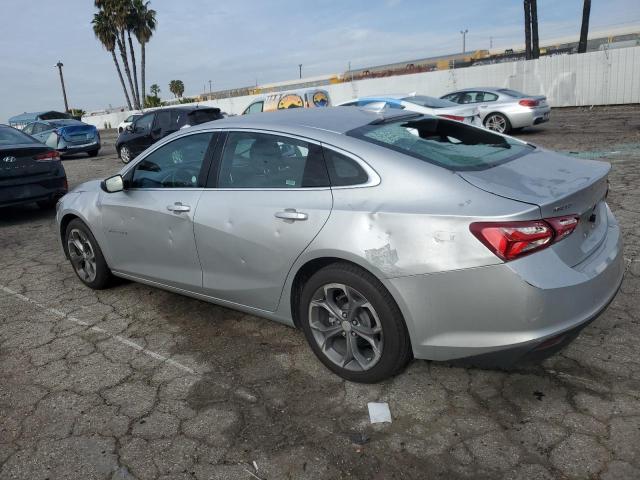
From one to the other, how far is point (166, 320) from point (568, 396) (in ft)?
9.20

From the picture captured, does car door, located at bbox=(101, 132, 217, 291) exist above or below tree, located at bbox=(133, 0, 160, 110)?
below

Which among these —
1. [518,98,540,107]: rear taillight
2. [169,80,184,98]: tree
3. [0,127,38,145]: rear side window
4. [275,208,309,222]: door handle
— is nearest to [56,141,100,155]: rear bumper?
[0,127,38,145]: rear side window

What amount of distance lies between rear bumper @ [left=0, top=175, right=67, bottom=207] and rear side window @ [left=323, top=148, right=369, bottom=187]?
6.21m

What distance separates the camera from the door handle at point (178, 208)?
143 inches

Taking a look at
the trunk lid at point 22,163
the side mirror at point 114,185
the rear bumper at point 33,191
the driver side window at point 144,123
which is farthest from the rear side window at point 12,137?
the driver side window at point 144,123

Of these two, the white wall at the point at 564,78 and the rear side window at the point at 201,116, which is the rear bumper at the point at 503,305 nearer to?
the rear side window at the point at 201,116

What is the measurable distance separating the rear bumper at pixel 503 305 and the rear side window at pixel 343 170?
Result: 0.61 m

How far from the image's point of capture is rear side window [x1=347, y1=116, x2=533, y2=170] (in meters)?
2.93

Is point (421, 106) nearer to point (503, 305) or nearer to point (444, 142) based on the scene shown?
point (444, 142)

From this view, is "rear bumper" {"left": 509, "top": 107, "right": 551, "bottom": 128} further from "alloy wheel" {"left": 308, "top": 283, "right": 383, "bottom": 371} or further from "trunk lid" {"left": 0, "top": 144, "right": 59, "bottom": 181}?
"alloy wheel" {"left": 308, "top": 283, "right": 383, "bottom": 371}

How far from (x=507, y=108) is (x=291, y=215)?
12.4 meters

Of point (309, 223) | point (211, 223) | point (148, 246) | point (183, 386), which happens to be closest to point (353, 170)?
point (309, 223)

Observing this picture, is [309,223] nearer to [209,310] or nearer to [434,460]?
[434,460]

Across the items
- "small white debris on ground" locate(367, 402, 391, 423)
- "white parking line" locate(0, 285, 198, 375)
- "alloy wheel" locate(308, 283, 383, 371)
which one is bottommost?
"small white debris on ground" locate(367, 402, 391, 423)
